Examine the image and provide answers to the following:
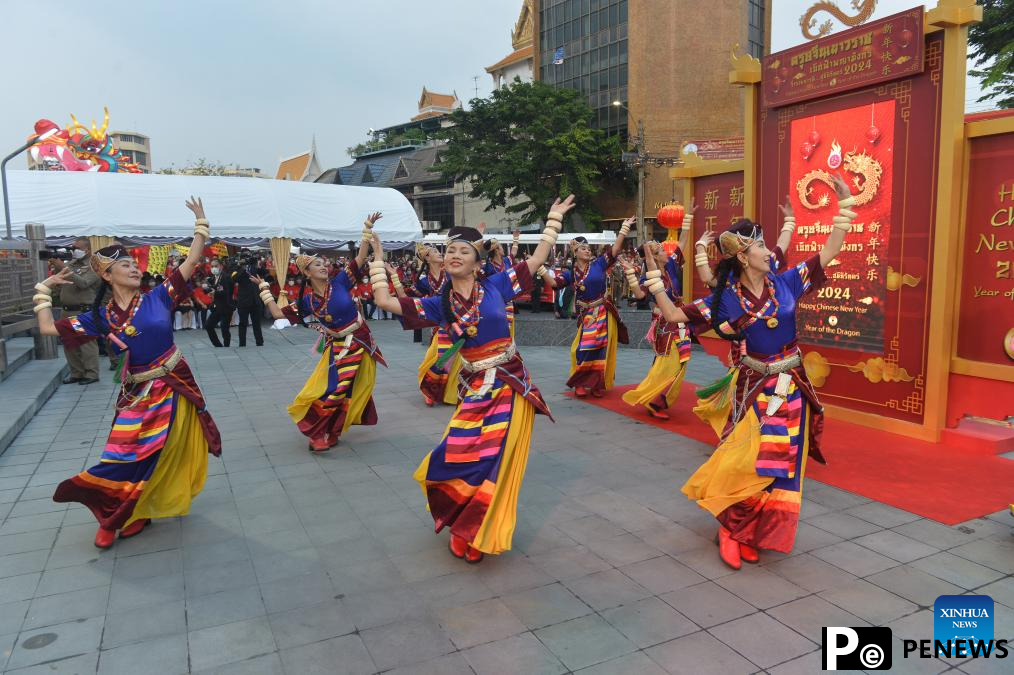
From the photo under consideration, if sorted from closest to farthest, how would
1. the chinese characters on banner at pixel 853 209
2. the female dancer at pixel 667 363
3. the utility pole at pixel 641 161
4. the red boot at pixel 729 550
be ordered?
1. the red boot at pixel 729 550
2. the chinese characters on banner at pixel 853 209
3. the female dancer at pixel 667 363
4. the utility pole at pixel 641 161

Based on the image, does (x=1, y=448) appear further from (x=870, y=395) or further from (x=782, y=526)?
(x=870, y=395)

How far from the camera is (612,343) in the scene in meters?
7.82

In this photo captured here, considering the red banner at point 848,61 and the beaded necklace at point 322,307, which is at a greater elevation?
the red banner at point 848,61

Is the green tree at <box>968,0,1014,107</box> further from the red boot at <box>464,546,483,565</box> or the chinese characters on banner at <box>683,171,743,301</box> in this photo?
the red boot at <box>464,546,483,565</box>

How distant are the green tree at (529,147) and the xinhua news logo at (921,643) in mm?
23831

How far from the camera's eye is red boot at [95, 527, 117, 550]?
3.85 m

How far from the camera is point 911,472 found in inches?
197

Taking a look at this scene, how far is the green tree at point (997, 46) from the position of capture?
12.7 meters

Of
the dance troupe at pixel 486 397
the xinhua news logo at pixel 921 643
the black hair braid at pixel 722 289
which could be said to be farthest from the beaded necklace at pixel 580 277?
the xinhua news logo at pixel 921 643

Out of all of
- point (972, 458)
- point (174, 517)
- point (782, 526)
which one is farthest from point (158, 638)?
point (972, 458)

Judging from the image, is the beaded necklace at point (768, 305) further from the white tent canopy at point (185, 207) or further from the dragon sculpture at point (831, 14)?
the white tent canopy at point (185, 207)

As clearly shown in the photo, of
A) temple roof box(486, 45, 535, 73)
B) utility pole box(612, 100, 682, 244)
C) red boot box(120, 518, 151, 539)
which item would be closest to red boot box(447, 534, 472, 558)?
red boot box(120, 518, 151, 539)

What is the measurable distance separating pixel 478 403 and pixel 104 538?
224cm

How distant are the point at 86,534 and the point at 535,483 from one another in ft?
9.20
